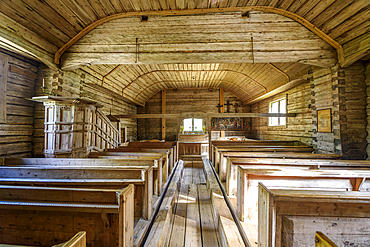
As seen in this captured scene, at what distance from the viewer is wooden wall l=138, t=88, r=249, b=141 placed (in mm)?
12656

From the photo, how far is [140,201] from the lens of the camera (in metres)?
2.54

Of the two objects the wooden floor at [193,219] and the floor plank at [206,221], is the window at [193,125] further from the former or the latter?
the floor plank at [206,221]

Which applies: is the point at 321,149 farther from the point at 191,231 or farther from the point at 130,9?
the point at 130,9

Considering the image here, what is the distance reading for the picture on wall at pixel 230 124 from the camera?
12.4 meters

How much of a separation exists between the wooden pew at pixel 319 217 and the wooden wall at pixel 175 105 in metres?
11.5

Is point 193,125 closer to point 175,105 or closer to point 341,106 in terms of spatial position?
point 175,105

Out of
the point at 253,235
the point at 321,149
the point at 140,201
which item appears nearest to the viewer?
the point at 253,235

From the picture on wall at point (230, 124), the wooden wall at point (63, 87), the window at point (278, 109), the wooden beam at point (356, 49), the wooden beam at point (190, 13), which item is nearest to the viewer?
the wooden beam at point (356, 49)

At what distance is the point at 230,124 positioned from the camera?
1253 centimetres

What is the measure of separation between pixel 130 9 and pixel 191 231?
5915 mm

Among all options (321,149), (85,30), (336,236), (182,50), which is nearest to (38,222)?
(336,236)

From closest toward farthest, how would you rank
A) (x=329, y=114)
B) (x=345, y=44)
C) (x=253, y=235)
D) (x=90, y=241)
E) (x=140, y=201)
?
1. (x=90, y=241)
2. (x=253, y=235)
3. (x=140, y=201)
4. (x=345, y=44)
5. (x=329, y=114)

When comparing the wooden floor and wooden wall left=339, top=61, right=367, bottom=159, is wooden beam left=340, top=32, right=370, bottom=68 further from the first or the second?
the wooden floor

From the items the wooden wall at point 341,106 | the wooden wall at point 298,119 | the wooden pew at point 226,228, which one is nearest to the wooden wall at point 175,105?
the wooden wall at point 298,119
